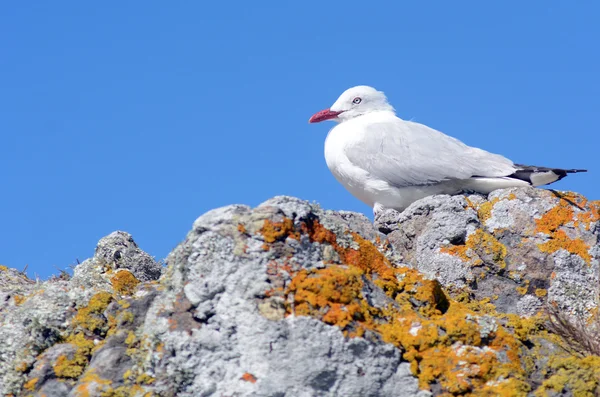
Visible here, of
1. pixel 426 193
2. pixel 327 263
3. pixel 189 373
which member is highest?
pixel 426 193

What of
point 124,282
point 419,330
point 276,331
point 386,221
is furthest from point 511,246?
point 124,282

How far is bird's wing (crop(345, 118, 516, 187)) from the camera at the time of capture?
10.1 metres

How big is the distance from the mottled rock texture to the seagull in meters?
2.77

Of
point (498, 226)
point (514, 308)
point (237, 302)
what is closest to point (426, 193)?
point (498, 226)

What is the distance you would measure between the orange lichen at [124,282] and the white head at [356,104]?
5.13 m

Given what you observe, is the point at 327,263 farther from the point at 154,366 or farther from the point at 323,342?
the point at 154,366

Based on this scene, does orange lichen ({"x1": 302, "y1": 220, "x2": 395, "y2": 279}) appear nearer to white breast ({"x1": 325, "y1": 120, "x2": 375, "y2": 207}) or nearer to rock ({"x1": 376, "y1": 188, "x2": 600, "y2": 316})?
rock ({"x1": 376, "y1": 188, "x2": 600, "y2": 316})

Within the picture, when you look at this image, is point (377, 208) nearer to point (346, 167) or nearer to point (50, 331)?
point (346, 167)

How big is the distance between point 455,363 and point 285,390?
1174 mm

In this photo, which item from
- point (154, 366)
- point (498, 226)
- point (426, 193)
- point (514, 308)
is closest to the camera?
point (154, 366)

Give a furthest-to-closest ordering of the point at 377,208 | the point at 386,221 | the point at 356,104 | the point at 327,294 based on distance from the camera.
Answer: the point at 356,104 → the point at 377,208 → the point at 386,221 → the point at 327,294

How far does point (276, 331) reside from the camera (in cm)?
571

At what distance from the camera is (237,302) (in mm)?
5902

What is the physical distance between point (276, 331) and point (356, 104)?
7.07 meters
